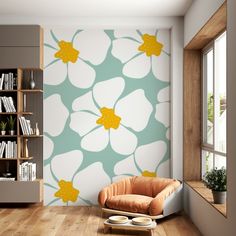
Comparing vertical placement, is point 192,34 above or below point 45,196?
above

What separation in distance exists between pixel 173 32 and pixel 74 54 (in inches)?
58.8

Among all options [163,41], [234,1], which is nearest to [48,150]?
[163,41]

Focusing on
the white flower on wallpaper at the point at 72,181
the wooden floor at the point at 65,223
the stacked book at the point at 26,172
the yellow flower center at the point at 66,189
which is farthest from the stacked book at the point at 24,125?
the wooden floor at the point at 65,223

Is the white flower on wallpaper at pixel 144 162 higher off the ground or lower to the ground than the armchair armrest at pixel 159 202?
higher

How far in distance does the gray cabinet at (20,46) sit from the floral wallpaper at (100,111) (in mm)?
281

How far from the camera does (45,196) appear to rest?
22.2ft

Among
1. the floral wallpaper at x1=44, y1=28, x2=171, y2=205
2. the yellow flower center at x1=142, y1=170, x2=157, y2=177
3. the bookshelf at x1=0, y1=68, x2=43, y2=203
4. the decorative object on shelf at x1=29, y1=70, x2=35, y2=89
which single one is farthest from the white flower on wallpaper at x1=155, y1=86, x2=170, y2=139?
the decorative object on shelf at x1=29, y1=70, x2=35, y2=89

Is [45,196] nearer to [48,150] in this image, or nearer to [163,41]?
[48,150]

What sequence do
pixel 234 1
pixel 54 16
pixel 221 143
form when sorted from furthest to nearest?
pixel 54 16, pixel 221 143, pixel 234 1

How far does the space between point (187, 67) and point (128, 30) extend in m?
1.06

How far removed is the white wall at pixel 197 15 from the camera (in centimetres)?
468

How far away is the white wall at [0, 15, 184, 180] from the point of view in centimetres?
655

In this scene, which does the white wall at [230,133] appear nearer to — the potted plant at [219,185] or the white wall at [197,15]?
the potted plant at [219,185]

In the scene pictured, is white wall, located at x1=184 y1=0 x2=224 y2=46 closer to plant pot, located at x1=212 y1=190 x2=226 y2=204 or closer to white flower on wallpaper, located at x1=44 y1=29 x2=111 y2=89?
white flower on wallpaper, located at x1=44 y1=29 x2=111 y2=89
